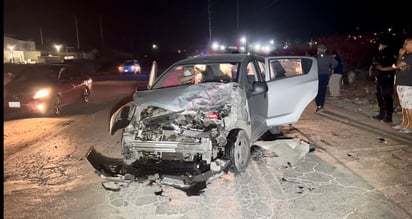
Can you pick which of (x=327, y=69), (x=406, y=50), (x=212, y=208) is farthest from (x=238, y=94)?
(x=327, y=69)

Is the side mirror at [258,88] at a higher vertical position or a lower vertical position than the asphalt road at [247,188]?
higher

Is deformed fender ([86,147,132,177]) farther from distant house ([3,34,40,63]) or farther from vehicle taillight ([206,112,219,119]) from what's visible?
distant house ([3,34,40,63])

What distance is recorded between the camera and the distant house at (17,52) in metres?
40.8

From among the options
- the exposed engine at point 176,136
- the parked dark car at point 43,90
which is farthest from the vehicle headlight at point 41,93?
the exposed engine at point 176,136

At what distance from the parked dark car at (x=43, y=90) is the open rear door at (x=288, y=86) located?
6.88 metres

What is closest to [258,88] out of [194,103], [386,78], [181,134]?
[194,103]

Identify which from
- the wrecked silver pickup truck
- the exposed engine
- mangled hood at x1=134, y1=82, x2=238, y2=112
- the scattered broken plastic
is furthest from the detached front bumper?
the scattered broken plastic

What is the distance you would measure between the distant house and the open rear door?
37950 millimetres

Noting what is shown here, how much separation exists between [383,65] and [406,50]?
2.82ft

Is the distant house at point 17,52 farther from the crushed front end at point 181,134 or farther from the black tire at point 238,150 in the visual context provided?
the black tire at point 238,150

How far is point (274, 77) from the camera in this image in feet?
22.4

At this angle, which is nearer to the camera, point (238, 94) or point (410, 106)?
point (238, 94)

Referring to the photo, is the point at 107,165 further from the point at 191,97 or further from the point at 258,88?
the point at 258,88

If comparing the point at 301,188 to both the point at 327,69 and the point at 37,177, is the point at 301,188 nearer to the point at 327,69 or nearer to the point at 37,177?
the point at 37,177
